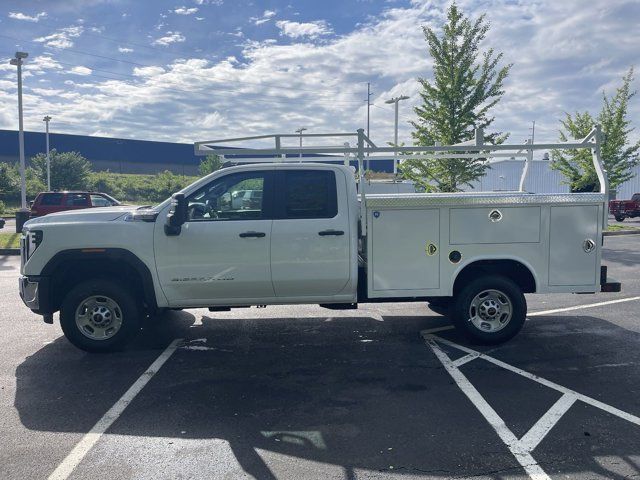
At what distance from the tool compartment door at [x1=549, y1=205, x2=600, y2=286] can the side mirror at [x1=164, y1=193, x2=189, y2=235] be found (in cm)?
397

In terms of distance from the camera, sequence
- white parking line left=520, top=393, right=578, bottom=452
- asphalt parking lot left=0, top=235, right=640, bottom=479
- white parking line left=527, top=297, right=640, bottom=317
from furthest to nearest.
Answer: white parking line left=527, top=297, right=640, bottom=317 → white parking line left=520, top=393, right=578, bottom=452 → asphalt parking lot left=0, top=235, right=640, bottom=479

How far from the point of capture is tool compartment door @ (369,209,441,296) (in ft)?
18.9

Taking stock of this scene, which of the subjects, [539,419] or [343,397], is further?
[343,397]

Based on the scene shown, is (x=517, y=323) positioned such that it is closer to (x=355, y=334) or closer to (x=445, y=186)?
(x=355, y=334)

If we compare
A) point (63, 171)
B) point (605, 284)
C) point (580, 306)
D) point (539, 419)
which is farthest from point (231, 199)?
point (63, 171)

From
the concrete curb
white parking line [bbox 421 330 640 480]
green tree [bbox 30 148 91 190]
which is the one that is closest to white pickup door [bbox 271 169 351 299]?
white parking line [bbox 421 330 640 480]

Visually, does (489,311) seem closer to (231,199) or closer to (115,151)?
(231,199)

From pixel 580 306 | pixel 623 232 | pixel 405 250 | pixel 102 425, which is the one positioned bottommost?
pixel 102 425

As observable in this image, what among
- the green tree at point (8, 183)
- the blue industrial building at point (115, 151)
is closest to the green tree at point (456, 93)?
the green tree at point (8, 183)

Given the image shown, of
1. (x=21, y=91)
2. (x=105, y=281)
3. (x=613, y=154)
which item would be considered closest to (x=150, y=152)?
(x=21, y=91)

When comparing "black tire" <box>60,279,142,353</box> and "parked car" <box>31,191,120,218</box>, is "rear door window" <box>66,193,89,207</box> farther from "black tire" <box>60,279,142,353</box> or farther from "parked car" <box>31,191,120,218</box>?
"black tire" <box>60,279,142,353</box>

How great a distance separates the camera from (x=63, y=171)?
145 feet

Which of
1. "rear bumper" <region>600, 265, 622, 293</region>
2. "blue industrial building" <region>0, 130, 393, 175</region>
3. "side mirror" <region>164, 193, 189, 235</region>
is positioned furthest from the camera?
"blue industrial building" <region>0, 130, 393, 175</region>

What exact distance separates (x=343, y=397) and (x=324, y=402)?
0.20 m
